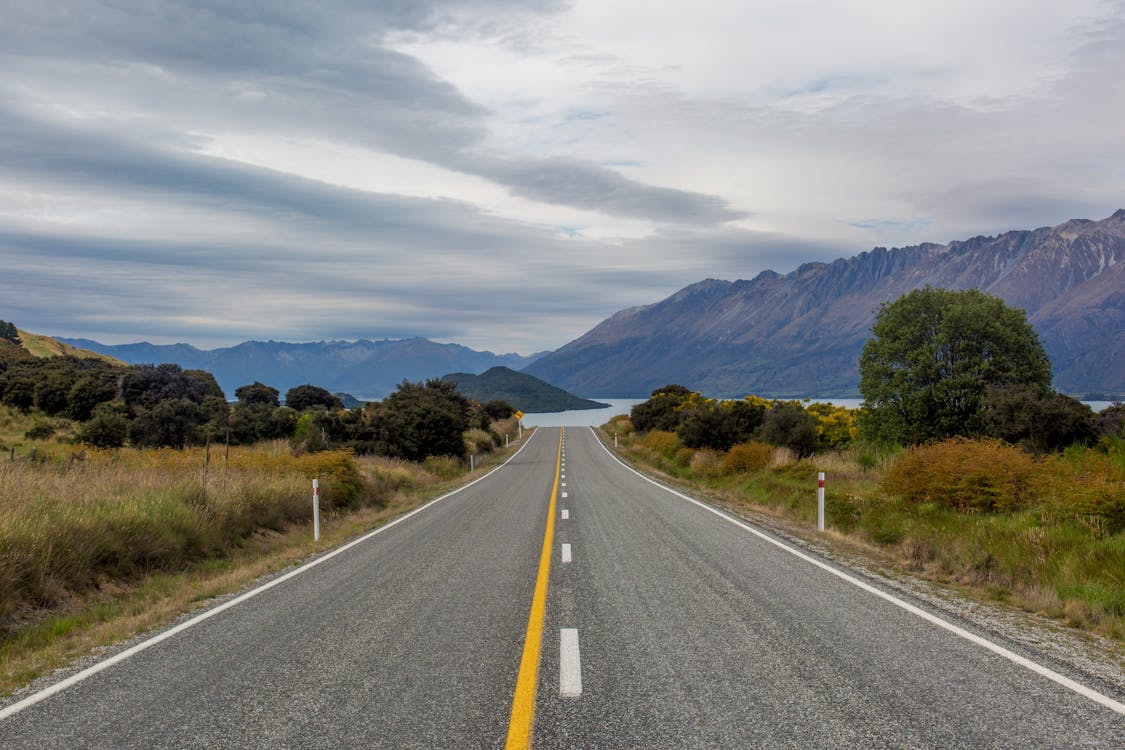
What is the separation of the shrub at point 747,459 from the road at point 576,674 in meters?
17.3

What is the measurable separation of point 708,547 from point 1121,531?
18.0 ft

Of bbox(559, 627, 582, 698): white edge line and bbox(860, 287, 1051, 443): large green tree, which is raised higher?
bbox(860, 287, 1051, 443): large green tree

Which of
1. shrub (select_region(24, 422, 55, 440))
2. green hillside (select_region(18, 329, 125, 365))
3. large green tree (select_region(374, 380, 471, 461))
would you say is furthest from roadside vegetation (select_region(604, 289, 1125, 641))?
green hillside (select_region(18, 329, 125, 365))

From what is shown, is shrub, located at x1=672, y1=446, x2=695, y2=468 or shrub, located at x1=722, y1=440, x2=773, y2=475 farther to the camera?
shrub, located at x1=672, y1=446, x2=695, y2=468

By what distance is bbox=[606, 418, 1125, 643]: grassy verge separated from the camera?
8.44m

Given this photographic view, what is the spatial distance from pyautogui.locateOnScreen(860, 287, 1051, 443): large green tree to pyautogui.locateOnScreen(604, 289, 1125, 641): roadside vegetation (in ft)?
0.17

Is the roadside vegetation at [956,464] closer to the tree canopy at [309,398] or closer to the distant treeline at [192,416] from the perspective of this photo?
the distant treeline at [192,416]

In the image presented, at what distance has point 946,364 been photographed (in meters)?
25.9

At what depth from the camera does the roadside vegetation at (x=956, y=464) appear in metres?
9.53

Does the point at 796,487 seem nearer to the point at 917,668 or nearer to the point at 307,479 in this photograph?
the point at 307,479

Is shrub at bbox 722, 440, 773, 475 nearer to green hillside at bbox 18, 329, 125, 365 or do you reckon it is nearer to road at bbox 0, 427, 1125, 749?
road at bbox 0, 427, 1125, 749

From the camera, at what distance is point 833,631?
654cm

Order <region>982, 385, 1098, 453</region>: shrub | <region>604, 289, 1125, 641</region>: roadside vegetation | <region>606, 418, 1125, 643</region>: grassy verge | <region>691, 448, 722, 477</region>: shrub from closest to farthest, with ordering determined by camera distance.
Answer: <region>606, 418, 1125, 643</region>: grassy verge → <region>604, 289, 1125, 641</region>: roadside vegetation → <region>982, 385, 1098, 453</region>: shrub → <region>691, 448, 722, 477</region>: shrub

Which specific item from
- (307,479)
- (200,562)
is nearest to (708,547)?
(200,562)
